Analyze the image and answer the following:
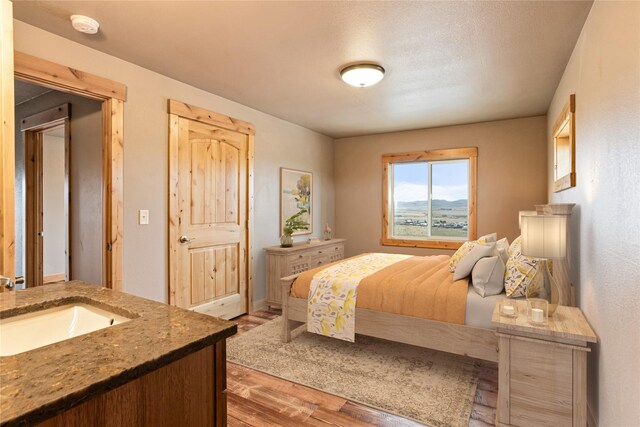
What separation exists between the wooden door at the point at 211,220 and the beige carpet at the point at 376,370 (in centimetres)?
65

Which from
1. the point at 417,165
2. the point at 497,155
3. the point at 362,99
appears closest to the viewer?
the point at 362,99

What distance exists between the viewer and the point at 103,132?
2768 mm

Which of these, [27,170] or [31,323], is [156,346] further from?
[27,170]

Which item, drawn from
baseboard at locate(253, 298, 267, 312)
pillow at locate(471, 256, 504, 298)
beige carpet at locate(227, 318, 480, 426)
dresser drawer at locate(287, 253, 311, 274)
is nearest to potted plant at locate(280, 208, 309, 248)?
dresser drawer at locate(287, 253, 311, 274)

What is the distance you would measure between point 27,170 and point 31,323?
3748mm

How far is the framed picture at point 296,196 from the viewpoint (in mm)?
4773

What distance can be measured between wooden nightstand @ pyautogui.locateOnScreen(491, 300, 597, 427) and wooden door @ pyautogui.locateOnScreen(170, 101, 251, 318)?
2.74m

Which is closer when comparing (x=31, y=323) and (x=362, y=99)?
(x=31, y=323)

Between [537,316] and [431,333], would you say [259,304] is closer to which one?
[431,333]

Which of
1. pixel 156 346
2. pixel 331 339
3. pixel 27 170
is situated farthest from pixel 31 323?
A: pixel 27 170

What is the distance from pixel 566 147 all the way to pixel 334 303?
2372 mm

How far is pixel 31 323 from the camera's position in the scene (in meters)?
1.17

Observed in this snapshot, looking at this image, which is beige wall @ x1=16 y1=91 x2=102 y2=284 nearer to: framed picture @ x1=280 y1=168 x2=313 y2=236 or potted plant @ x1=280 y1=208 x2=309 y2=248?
potted plant @ x1=280 y1=208 x2=309 y2=248

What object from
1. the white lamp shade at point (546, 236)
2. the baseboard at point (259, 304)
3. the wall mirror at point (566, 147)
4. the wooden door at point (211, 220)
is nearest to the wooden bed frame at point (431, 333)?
the white lamp shade at point (546, 236)
